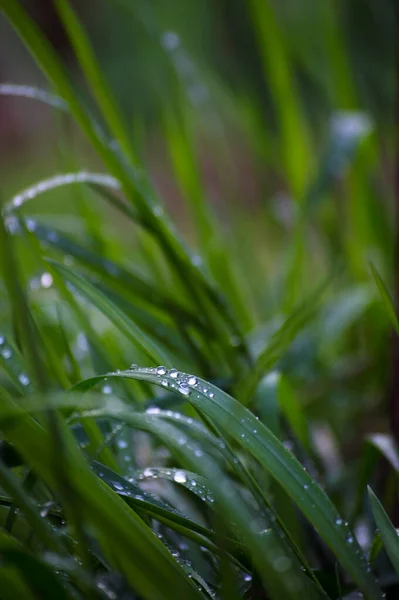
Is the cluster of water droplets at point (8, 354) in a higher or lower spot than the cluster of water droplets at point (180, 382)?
higher

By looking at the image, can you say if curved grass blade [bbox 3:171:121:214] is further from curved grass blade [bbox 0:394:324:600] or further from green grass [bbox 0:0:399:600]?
curved grass blade [bbox 0:394:324:600]

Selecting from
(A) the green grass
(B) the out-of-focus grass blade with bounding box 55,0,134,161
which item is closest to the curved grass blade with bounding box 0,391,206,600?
(A) the green grass

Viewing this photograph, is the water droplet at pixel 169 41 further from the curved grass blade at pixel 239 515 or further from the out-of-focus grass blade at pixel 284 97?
the curved grass blade at pixel 239 515

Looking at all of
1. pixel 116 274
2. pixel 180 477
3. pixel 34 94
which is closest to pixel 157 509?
pixel 180 477

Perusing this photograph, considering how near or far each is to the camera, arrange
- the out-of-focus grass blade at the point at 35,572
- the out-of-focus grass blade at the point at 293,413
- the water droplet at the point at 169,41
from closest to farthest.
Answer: the out-of-focus grass blade at the point at 35,572 → the out-of-focus grass blade at the point at 293,413 → the water droplet at the point at 169,41

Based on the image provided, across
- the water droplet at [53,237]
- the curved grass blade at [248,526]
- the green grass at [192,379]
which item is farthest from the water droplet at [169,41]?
the curved grass blade at [248,526]
